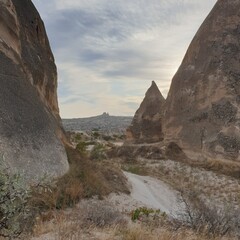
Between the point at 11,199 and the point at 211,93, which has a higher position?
the point at 211,93

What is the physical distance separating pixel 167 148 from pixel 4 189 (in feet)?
51.7

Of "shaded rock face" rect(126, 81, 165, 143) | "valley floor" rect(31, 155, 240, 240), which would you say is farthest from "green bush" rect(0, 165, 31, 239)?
"shaded rock face" rect(126, 81, 165, 143)

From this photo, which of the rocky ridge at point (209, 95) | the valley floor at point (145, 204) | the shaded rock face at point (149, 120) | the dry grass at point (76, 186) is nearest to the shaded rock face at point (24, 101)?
the dry grass at point (76, 186)

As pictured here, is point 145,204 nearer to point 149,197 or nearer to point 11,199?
point 149,197

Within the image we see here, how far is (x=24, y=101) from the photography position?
380 inches

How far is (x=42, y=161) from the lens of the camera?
9219mm

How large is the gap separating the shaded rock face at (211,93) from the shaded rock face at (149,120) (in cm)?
395

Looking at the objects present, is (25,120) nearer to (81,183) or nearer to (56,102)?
(81,183)

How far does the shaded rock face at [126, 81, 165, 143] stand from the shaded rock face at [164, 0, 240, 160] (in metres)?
3.95

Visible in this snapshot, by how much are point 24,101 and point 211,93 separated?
9.83 metres

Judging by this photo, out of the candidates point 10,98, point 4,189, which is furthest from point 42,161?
point 4,189

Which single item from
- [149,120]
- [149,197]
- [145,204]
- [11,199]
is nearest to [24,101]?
[145,204]

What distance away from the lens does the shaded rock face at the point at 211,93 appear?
1599 centimetres

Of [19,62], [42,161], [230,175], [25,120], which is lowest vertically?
[230,175]
